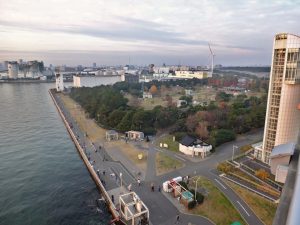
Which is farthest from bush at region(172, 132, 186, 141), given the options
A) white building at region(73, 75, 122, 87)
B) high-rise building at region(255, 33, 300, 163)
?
white building at region(73, 75, 122, 87)

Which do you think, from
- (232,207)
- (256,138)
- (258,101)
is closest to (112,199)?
(232,207)

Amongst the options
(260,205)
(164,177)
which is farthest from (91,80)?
(260,205)

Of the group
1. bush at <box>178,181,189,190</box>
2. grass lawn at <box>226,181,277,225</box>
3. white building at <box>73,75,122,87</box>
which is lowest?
grass lawn at <box>226,181,277,225</box>

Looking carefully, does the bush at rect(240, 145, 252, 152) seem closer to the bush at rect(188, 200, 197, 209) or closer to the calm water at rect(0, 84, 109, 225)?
the bush at rect(188, 200, 197, 209)

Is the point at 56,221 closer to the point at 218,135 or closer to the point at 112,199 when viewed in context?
the point at 112,199

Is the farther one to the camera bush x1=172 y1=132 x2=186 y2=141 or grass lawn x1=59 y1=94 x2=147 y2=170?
bush x1=172 y1=132 x2=186 y2=141

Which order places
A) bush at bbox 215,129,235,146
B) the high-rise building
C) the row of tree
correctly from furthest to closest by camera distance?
the row of tree, bush at bbox 215,129,235,146, the high-rise building

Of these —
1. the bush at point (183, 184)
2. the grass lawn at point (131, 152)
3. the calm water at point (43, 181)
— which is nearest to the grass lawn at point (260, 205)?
the bush at point (183, 184)
